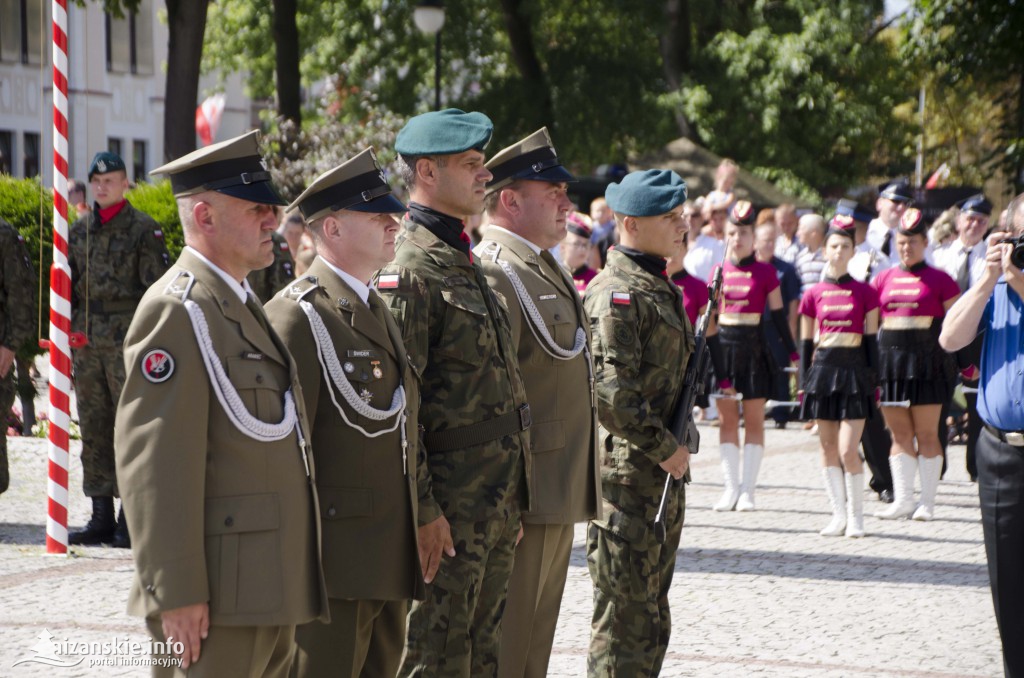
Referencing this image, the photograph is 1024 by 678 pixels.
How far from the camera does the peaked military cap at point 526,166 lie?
5.19 m

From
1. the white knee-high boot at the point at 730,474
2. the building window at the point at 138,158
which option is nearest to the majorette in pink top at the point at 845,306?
the white knee-high boot at the point at 730,474

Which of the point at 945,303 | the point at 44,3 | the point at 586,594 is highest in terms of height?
the point at 44,3

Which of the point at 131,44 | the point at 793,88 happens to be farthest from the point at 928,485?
the point at 131,44

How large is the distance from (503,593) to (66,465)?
15.0 feet

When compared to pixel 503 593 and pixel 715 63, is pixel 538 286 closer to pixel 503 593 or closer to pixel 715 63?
pixel 503 593

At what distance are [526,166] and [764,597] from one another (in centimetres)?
360

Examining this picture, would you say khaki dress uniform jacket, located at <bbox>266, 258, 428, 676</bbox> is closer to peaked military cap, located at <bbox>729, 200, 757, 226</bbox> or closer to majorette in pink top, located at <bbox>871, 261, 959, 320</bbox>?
peaked military cap, located at <bbox>729, 200, 757, 226</bbox>

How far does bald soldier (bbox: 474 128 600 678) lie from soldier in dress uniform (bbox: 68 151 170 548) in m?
4.08

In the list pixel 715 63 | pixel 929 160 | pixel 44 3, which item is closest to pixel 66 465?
pixel 44 3

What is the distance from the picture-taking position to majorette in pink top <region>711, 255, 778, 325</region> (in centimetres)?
1134

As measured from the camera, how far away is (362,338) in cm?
421

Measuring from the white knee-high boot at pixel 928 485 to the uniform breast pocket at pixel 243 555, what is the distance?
7.97 meters

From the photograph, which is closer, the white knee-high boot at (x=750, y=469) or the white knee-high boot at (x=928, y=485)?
the white knee-high boot at (x=928, y=485)

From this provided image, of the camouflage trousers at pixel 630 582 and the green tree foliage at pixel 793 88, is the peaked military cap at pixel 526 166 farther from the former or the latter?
the green tree foliage at pixel 793 88
